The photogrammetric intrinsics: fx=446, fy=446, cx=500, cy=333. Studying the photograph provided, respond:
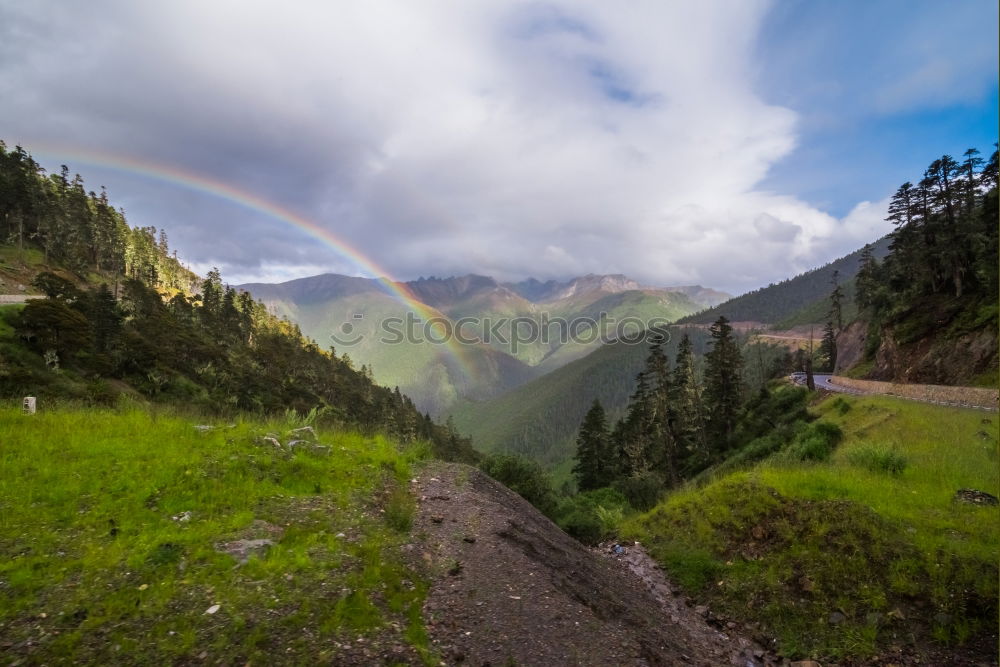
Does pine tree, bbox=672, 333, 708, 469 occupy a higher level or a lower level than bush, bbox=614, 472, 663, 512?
higher

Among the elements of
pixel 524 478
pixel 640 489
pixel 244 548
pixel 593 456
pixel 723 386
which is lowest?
pixel 593 456

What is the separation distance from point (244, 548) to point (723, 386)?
4651 centimetres

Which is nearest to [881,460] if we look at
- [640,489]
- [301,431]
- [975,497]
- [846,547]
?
[975,497]

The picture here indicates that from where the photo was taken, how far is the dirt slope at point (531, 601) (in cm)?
618

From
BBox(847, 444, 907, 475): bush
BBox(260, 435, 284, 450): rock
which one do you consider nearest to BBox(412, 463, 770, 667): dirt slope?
BBox(260, 435, 284, 450): rock

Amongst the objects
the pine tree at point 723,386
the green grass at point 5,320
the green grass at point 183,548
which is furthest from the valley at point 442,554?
the green grass at point 5,320

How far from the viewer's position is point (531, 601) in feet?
23.1

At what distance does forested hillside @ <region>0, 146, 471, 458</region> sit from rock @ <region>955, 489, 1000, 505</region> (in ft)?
54.9

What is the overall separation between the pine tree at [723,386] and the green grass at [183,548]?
41.8m

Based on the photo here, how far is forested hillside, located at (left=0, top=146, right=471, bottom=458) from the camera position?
131 feet

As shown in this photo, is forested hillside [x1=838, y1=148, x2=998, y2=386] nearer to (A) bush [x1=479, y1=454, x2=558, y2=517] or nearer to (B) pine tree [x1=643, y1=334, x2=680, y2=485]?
(B) pine tree [x1=643, y1=334, x2=680, y2=485]

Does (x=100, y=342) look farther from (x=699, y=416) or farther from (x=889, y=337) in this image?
(x=889, y=337)

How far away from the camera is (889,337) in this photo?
44.4m

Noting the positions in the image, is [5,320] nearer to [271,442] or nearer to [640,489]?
[271,442]
